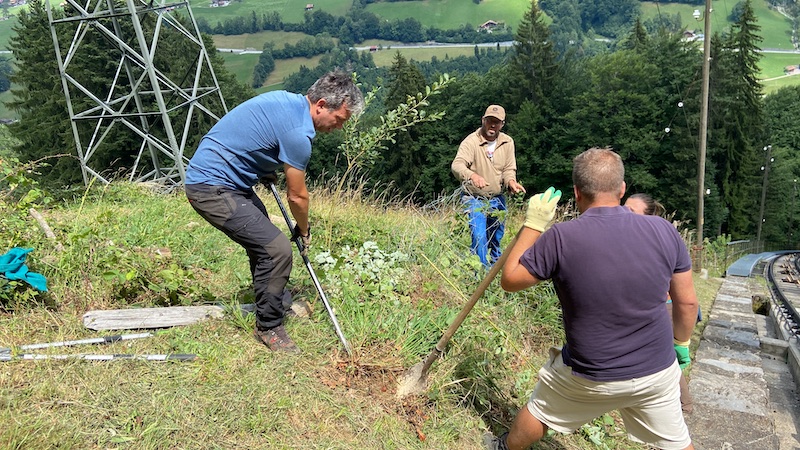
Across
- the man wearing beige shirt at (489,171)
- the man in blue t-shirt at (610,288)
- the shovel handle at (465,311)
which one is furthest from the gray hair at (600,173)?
the man wearing beige shirt at (489,171)

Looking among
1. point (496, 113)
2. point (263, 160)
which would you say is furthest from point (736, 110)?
point (263, 160)

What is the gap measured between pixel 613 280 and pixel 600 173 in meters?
0.48

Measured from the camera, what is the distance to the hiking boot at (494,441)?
110 inches

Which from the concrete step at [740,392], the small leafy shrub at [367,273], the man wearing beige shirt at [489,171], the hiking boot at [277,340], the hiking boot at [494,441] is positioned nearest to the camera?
the hiking boot at [494,441]

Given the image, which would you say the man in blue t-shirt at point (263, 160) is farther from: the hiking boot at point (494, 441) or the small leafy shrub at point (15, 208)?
the small leafy shrub at point (15, 208)

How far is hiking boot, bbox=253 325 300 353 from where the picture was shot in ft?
10.4

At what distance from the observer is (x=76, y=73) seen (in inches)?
973

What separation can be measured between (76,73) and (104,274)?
26.6 meters

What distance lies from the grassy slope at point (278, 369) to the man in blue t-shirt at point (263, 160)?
0.43 meters

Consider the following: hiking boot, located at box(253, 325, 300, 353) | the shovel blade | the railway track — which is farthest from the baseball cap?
the railway track

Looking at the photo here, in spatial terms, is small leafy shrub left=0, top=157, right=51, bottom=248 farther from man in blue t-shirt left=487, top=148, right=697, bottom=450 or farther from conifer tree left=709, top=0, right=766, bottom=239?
conifer tree left=709, top=0, right=766, bottom=239

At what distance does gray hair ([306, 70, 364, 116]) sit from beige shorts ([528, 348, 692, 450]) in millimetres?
1860

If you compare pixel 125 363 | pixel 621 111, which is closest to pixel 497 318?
pixel 125 363

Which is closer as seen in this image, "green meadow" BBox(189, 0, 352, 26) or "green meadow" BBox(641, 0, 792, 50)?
"green meadow" BBox(641, 0, 792, 50)
